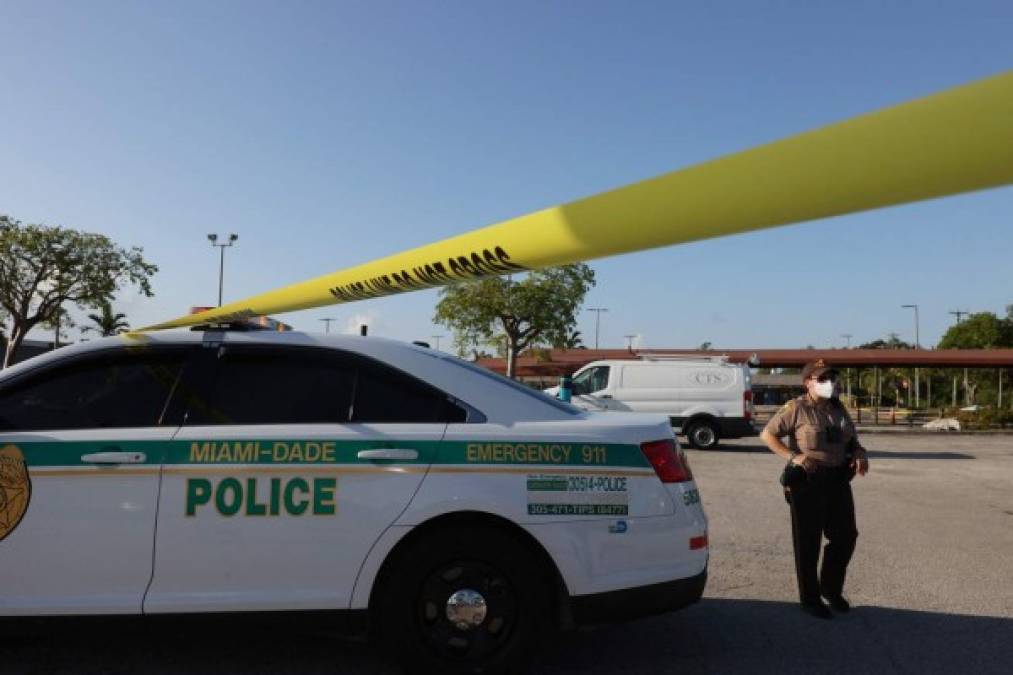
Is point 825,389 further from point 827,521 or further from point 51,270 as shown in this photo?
point 51,270

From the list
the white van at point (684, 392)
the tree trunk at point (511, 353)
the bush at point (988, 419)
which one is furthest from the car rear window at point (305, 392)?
the tree trunk at point (511, 353)

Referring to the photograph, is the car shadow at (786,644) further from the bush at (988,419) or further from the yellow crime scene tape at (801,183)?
the bush at (988,419)

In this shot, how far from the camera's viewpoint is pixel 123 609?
10.8 ft

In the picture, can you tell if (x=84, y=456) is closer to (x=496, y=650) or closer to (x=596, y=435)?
(x=496, y=650)

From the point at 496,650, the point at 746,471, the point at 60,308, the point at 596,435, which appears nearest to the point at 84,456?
the point at 496,650

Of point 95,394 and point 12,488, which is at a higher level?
point 95,394

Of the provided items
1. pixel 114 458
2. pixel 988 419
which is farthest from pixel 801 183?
pixel 988 419

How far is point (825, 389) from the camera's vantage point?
4.83 meters

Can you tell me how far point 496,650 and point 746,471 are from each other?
10.4m

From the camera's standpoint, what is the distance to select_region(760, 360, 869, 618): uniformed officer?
15.5 ft

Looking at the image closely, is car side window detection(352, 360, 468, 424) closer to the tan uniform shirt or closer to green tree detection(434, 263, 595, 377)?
the tan uniform shirt

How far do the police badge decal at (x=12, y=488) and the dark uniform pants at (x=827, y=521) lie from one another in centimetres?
413

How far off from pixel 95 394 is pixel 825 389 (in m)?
4.08

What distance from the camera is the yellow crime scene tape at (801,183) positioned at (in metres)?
1.12
